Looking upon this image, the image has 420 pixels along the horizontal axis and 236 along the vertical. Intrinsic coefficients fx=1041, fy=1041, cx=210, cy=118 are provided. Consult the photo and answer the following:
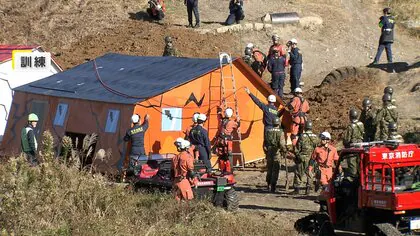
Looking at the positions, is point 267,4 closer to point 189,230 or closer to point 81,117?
point 81,117

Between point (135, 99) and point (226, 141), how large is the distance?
256 centimetres

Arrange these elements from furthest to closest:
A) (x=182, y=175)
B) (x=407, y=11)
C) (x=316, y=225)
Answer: (x=407, y=11) < (x=182, y=175) < (x=316, y=225)

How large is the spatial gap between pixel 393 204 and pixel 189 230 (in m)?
3.46

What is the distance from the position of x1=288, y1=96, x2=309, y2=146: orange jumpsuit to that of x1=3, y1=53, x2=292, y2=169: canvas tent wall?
134cm

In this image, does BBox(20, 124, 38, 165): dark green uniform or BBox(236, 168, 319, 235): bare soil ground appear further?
BBox(20, 124, 38, 165): dark green uniform

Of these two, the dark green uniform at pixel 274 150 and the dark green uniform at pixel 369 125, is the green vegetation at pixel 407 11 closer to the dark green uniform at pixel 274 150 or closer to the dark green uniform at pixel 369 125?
the dark green uniform at pixel 369 125

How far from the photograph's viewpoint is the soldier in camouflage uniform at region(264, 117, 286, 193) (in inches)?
968

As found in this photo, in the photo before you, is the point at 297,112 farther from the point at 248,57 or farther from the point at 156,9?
the point at 156,9

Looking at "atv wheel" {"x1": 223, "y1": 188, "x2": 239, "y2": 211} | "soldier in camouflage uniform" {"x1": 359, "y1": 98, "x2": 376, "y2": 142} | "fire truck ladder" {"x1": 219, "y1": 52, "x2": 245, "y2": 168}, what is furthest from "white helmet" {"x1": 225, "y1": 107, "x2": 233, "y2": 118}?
"atv wheel" {"x1": 223, "y1": 188, "x2": 239, "y2": 211}

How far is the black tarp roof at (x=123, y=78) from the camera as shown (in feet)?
87.0

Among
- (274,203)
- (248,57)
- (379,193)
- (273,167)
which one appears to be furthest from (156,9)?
(379,193)

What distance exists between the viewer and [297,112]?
89.9ft

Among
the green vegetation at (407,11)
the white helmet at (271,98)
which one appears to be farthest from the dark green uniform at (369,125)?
the green vegetation at (407,11)

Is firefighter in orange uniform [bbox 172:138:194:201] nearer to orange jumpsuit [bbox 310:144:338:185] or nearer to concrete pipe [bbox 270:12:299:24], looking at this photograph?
orange jumpsuit [bbox 310:144:338:185]
